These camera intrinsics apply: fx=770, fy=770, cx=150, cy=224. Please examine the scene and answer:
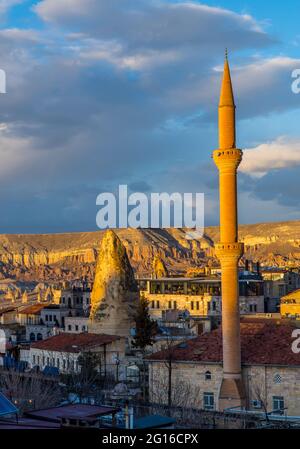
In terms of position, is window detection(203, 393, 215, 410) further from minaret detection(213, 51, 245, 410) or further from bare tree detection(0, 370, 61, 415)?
bare tree detection(0, 370, 61, 415)

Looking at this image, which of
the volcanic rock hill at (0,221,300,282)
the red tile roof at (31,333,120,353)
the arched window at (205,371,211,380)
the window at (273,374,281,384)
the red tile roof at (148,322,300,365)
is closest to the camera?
the window at (273,374,281,384)

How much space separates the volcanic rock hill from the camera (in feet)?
478

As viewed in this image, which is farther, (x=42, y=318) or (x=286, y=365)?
(x=42, y=318)

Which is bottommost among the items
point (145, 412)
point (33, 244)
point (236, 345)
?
point (145, 412)

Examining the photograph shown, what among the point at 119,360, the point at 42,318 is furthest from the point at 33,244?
the point at 119,360

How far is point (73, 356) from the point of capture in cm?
3538

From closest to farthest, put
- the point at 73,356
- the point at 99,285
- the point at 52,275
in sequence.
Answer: the point at 73,356, the point at 99,285, the point at 52,275

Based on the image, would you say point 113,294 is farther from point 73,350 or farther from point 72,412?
point 72,412

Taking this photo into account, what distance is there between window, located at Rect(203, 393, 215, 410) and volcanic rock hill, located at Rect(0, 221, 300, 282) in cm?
10445

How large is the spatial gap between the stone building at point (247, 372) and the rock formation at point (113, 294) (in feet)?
66.3

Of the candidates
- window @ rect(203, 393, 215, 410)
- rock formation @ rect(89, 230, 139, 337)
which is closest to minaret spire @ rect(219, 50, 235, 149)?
window @ rect(203, 393, 215, 410)

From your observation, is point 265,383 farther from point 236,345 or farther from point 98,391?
point 98,391

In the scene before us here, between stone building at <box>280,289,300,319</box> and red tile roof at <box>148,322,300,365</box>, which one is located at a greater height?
stone building at <box>280,289,300,319</box>
